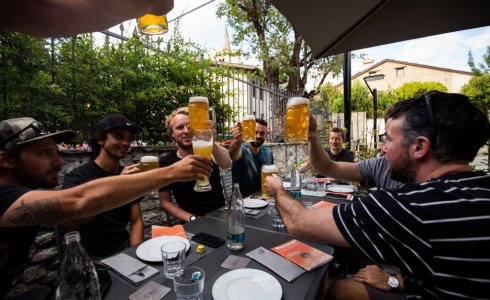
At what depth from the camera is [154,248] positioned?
155cm

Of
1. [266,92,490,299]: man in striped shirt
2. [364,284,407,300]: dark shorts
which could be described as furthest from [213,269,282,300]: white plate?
[364,284,407,300]: dark shorts

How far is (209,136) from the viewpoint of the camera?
1.59 m

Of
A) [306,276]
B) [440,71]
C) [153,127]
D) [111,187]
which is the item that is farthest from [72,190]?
[440,71]

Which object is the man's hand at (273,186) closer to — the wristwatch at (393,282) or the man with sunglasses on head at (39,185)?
the man with sunglasses on head at (39,185)

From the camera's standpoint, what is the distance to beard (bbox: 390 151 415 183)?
1479mm

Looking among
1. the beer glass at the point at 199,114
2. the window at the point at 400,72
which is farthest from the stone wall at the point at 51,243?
the window at the point at 400,72

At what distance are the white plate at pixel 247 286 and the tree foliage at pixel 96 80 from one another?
102 inches

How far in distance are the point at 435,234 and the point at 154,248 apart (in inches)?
59.1

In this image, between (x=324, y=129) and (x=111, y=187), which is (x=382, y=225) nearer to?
(x=111, y=187)

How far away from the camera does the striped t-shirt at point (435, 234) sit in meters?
1.02

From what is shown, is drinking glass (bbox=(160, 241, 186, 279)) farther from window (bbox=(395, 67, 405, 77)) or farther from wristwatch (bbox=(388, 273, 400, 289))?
window (bbox=(395, 67, 405, 77))

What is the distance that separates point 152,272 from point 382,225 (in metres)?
1.19

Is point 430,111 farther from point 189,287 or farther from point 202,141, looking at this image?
point 189,287

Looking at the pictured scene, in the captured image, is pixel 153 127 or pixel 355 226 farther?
pixel 153 127
